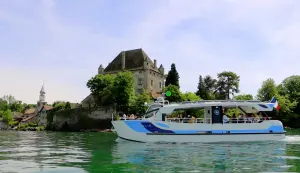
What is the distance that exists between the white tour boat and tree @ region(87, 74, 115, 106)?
4185 cm

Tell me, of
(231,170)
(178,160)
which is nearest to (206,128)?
(178,160)

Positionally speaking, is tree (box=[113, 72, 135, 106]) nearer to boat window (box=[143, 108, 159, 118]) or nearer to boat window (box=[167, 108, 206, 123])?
boat window (box=[167, 108, 206, 123])

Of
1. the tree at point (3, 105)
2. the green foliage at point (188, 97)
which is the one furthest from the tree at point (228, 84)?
the tree at point (3, 105)

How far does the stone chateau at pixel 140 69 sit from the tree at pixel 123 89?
1004 cm

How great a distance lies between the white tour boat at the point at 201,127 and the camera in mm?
26703

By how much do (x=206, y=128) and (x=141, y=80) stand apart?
5457 centimetres

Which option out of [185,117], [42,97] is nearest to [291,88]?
[185,117]

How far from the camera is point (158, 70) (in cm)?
8700

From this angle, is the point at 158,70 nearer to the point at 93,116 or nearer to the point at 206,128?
the point at 93,116

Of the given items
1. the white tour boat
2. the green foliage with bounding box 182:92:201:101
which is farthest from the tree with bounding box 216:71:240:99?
the white tour boat

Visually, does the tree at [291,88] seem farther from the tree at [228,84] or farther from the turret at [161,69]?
the turret at [161,69]

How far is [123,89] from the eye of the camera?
68.6 metres

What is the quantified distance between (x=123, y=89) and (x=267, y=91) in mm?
39928

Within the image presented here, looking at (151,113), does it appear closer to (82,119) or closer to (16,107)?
(82,119)
